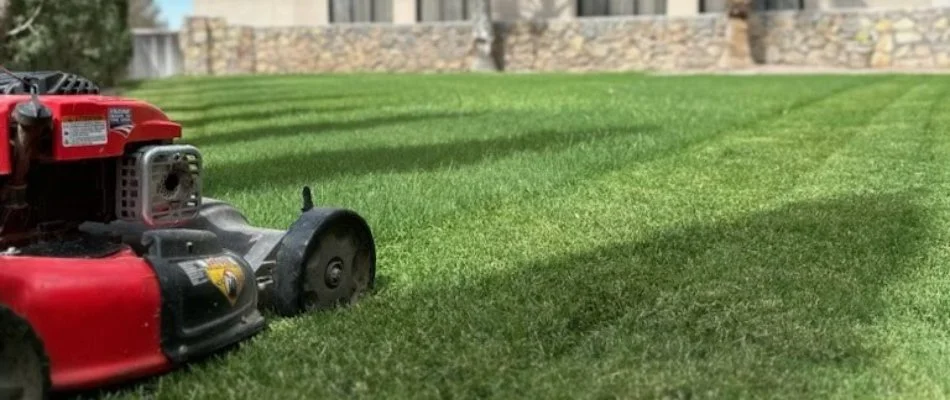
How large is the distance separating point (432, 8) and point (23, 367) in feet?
89.4

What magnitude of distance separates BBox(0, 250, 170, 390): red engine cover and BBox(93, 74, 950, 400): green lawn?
14 centimetres

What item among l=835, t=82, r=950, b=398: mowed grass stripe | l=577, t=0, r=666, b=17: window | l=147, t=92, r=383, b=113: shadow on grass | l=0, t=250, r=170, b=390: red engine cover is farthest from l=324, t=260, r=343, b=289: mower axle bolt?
l=577, t=0, r=666, b=17: window

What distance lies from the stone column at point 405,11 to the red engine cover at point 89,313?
86.9 ft

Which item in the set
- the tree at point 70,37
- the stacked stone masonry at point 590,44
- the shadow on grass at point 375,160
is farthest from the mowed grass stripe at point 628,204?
the stacked stone masonry at point 590,44

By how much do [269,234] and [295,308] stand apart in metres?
0.26

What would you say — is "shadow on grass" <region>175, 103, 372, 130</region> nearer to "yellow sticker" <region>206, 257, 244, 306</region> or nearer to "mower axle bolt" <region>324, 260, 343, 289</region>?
"mower axle bolt" <region>324, 260, 343, 289</region>

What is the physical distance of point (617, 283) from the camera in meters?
3.48

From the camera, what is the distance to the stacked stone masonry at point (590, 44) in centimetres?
2330

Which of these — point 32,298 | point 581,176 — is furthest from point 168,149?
point 581,176

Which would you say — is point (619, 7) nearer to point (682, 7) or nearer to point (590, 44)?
point (682, 7)

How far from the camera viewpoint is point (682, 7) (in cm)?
2638

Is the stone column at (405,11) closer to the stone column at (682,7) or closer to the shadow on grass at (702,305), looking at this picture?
the stone column at (682,7)

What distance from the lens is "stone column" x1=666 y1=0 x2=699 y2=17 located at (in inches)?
1032

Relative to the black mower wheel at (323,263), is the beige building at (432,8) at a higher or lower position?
higher
